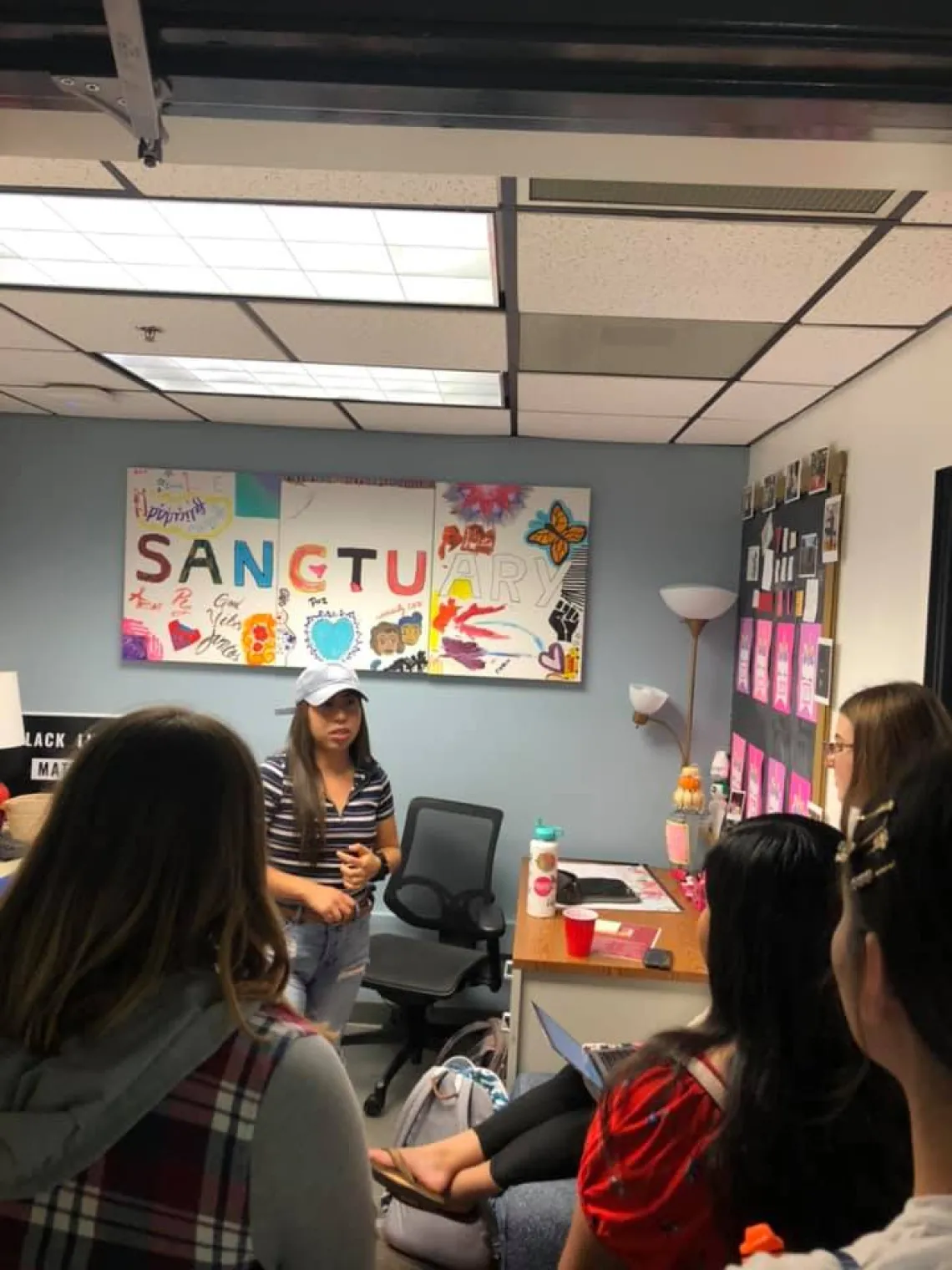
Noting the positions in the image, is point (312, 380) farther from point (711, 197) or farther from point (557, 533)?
point (711, 197)

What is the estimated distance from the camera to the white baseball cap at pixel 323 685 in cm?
241

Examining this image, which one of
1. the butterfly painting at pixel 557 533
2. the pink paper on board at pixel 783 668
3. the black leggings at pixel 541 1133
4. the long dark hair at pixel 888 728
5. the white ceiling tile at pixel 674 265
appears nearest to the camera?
the white ceiling tile at pixel 674 265

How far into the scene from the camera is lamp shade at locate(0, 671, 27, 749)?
11.1 ft

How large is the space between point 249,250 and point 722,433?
2.12 meters


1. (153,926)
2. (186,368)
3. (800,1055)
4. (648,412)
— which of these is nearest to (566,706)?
(648,412)

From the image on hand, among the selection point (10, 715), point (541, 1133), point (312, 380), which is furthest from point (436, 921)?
point (312, 380)

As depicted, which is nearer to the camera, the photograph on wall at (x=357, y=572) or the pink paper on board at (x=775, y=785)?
the pink paper on board at (x=775, y=785)

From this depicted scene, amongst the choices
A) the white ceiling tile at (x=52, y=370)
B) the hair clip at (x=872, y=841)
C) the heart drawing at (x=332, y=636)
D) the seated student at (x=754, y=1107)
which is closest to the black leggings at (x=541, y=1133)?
the seated student at (x=754, y=1107)

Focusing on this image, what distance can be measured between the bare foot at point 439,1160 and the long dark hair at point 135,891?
4.61 ft

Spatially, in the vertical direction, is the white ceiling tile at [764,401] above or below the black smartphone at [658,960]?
above

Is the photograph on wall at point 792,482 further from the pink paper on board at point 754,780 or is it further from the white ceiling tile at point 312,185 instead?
the white ceiling tile at point 312,185

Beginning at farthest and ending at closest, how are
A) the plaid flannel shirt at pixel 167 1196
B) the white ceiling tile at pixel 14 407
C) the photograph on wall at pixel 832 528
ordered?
A: 1. the white ceiling tile at pixel 14 407
2. the photograph on wall at pixel 832 528
3. the plaid flannel shirt at pixel 167 1196

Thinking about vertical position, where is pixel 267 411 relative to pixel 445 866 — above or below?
above

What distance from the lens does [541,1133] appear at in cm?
196
